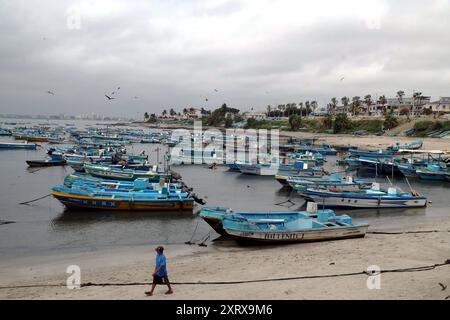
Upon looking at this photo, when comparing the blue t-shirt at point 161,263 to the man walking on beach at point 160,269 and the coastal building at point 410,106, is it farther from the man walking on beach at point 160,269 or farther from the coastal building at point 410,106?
the coastal building at point 410,106

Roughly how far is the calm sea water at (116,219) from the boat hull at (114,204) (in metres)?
0.47

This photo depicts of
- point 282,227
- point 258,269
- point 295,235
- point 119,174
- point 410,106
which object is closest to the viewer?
point 258,269

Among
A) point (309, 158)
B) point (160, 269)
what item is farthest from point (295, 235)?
point (309, 158)

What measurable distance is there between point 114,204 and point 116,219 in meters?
1.70

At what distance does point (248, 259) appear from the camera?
16062 millimetres

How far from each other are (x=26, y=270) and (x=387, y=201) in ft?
74.6

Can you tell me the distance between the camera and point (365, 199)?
1122 inches

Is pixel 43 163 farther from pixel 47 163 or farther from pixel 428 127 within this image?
pixel 428 127

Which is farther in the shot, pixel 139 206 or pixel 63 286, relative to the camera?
pixel 139 206

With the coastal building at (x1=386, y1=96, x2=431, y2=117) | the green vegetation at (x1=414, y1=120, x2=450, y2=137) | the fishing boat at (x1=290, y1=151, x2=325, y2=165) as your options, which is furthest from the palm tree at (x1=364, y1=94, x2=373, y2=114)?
the fishing boat at (x1=290, y1=151, x2=325, y2=165)

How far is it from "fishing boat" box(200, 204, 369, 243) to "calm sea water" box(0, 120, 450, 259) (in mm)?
2292

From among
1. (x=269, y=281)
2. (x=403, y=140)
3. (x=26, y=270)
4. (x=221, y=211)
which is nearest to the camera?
(x=269, y=281)
